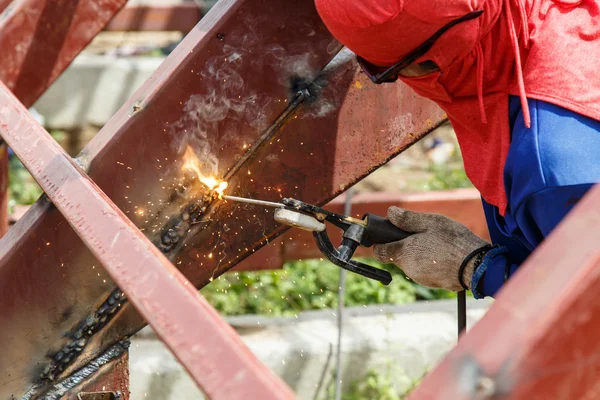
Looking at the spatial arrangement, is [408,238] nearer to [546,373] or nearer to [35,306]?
[35,306]

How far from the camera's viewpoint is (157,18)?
5906 mm

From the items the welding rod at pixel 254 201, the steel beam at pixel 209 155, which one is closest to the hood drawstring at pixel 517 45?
the steel beam at pixel 209 155

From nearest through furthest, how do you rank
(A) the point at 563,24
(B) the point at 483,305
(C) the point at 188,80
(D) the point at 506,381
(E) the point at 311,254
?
1. (D) the point at 506,381
2. (A) the point at 563,24
3. (C) the point at 188,80
4. (E) the point at 311,254
5. (B) the point at 483,305

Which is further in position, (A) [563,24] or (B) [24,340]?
(B) [24,340]

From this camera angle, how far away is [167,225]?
2.06 m

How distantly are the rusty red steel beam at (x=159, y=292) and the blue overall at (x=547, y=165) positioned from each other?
718 millimetres

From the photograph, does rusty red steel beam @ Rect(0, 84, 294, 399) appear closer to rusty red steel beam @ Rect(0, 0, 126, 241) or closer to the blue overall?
the blue overall

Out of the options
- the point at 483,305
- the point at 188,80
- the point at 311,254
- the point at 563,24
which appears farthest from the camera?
the point at 483,305

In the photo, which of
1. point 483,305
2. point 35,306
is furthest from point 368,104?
point 483,305

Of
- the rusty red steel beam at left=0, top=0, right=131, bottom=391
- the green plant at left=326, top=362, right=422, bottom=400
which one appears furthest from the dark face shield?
the green plant at left=326, top=362, right=422, bottom=400

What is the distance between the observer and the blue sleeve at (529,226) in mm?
1425

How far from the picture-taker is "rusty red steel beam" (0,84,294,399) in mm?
911

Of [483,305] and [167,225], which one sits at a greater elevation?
[167,225]

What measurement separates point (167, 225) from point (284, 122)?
1.40 ft
